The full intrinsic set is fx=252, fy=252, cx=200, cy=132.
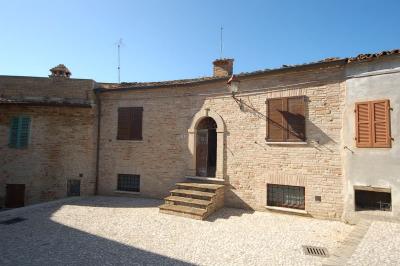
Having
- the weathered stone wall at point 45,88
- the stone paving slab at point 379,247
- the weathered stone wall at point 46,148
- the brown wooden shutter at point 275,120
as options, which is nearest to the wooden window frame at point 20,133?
the weathered stone wall at point 46,148

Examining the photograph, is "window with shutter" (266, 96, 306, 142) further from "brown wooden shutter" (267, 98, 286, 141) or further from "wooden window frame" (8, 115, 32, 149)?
"wooden window frame" (8, 115, 32, 149)

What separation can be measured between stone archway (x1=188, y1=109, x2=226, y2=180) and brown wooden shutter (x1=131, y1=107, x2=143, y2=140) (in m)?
2.51

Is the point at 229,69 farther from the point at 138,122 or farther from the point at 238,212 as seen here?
the point at 238,212

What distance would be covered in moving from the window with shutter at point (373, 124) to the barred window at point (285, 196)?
2.54 metres

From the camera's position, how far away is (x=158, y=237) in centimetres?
695

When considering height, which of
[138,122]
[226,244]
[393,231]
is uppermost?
[138,122]

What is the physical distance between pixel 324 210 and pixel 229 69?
23.5 feet

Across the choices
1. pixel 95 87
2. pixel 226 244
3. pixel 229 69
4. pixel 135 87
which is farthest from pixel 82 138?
pixel 226 244

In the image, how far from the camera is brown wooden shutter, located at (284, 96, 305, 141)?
8805mm

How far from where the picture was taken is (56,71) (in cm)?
1370

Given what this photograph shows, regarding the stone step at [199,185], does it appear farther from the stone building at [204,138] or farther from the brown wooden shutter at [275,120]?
the brown wooden shutter at [275,120]

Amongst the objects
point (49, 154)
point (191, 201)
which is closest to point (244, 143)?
point (191, 201)

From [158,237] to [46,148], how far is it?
7.85 m

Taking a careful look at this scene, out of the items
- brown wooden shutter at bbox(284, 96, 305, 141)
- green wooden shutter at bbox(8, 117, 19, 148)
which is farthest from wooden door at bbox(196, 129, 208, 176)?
green wooden shutter at bbox(8, 117, 19, 148)
